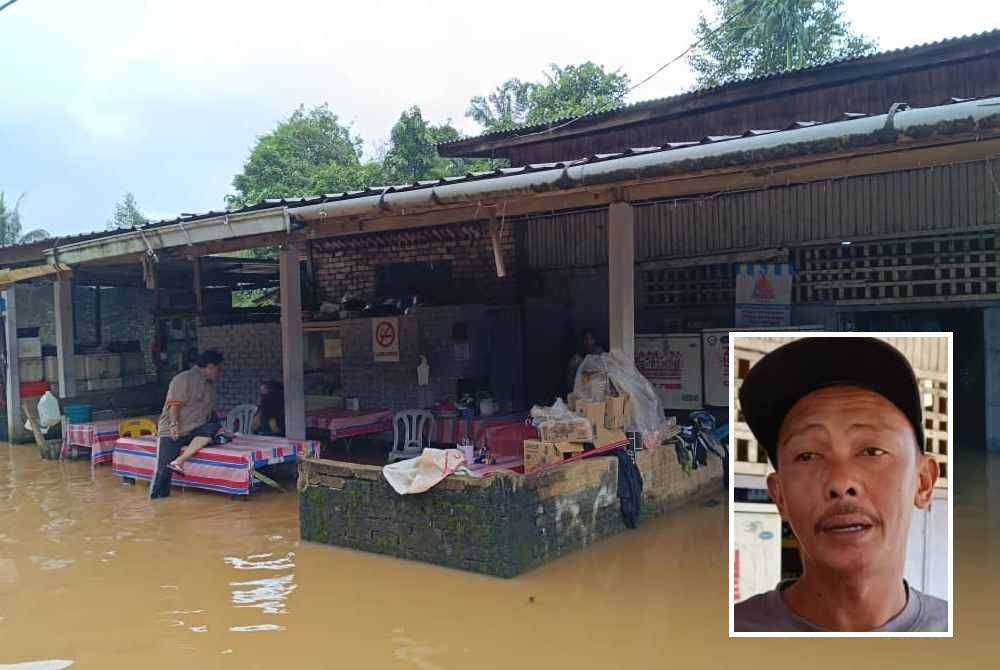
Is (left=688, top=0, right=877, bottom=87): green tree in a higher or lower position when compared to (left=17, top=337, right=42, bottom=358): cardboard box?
higher

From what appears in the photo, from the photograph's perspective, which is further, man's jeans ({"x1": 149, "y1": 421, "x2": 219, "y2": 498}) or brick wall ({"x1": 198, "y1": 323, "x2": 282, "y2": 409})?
brick wall ({"x1": 198, "y1": 323, "x2": 282, "y2": 409})

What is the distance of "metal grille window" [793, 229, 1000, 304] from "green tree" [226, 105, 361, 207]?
18.0 metres

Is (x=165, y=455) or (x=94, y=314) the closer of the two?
(x=165, y=455)

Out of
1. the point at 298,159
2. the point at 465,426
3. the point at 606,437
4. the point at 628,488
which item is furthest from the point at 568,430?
the point at 298,159

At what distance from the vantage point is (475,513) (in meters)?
5.99

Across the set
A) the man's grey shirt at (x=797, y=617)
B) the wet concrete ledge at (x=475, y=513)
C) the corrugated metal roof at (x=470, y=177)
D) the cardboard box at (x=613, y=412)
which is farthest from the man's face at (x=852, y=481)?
the cardboard box at (x=613, y=412)

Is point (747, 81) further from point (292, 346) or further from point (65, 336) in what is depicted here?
point (65, 336)

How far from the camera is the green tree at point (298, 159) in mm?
27188

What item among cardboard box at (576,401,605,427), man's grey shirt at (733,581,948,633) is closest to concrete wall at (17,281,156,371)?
cardboard box at (576,401,605,427)

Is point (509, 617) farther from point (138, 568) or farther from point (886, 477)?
point (886, 477)

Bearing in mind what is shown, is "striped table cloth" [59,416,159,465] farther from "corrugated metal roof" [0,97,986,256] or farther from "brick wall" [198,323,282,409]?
"corrugated metal roof" [0,97,986,256]

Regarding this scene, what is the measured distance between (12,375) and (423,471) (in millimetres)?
9886

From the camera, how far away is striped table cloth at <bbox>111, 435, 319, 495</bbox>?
28.8 feet

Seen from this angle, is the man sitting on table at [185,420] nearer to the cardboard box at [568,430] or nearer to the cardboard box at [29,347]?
the cardboard box at [568,430]
